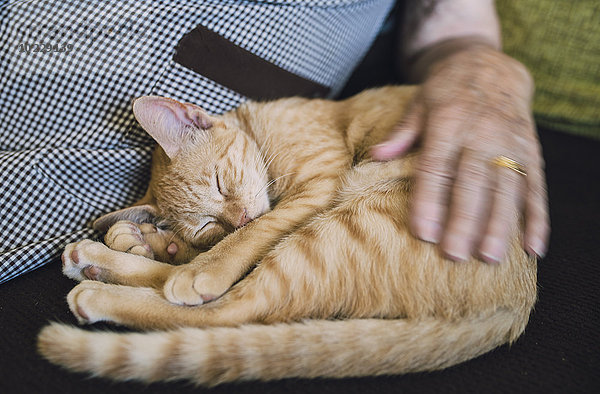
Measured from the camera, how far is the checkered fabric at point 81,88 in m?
1.10

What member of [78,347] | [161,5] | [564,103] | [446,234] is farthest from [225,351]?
[564,103]

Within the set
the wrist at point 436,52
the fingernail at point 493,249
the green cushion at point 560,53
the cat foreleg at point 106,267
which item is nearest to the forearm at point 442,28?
the wrist at point 436,52

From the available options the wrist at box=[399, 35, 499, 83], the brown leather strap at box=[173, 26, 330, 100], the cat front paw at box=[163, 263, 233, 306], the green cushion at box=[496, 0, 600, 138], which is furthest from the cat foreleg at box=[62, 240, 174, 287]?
the green cushion at box=[496, 0, 600, 138]

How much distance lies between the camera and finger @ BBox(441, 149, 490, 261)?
2.81ft

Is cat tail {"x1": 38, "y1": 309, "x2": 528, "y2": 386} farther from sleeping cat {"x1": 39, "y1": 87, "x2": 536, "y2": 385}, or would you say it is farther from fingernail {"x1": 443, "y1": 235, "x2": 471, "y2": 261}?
fingernail {"x1": 443, "y1": 235, "x2": 471, "y2": 261}

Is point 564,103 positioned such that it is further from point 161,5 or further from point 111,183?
point 111,183

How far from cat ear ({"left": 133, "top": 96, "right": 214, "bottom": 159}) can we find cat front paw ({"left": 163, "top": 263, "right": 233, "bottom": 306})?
1.27ft

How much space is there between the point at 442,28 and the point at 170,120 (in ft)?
3.32

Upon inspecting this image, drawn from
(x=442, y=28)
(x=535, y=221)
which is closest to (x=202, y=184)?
(x=535, y=221)

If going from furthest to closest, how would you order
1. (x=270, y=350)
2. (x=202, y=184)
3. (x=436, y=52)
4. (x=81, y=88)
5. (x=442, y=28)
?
1. (x=442, y=28)
2. (x=436, y=52)
3. (x=202, y=184)
4. (x=81, y=88)
5. (x=270, y=350)

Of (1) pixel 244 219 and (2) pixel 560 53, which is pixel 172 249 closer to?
(1) pixel 244 219

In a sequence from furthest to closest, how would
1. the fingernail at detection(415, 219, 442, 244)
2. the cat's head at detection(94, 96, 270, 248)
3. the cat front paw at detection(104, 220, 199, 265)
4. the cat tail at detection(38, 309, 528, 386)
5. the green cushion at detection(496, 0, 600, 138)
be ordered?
1. the green cushion at detection(496, 0, 600, 138)
2. the cat's head at detection(94, 96, 270, 248)
3. the cat front paw at detection(104, 220, 199, 265)
4. the fingernail at detection(415, 219, 442, 244)
5. the cat tail at detection(38, 309, 528, 386)

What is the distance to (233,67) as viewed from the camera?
123 centimetres

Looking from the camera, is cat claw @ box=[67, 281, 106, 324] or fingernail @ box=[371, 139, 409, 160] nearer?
cat claw @ box=[67, 281, 106, 324]
